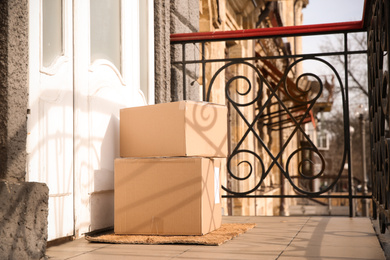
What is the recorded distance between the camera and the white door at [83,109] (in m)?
2.76

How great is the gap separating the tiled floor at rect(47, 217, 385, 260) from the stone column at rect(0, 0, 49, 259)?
24cm

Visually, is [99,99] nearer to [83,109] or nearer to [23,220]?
[83,109]

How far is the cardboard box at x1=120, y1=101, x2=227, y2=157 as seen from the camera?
3.14 metres

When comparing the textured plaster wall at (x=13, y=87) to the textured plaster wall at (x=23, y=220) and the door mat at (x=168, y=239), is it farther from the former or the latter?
the door mat at (x=168, y=239)

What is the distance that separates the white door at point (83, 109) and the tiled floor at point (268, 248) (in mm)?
271

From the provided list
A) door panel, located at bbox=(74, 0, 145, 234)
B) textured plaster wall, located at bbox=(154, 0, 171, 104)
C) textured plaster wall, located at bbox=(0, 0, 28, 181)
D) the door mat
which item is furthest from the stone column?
textured plaster wall, located at bbox=(154, 0, 171, 104)

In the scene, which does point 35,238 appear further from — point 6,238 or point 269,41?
point 269,41

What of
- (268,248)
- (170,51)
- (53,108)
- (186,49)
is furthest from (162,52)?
(268,248)

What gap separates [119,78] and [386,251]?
1995mm

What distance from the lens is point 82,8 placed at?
322cm

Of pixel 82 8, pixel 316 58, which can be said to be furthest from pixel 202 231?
pixel 316 58

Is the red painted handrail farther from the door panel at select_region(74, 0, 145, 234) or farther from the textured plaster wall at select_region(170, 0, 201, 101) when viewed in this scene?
the door panel at select_region(74, 0, 145, 234)

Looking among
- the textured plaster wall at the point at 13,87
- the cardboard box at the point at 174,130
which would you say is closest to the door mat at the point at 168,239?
the cardboard box at the point at 174,130

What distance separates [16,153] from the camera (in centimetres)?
235
